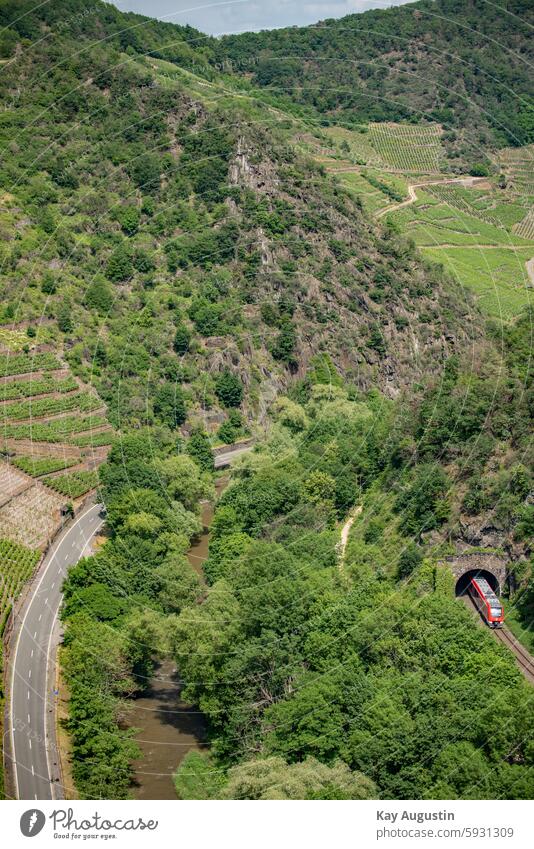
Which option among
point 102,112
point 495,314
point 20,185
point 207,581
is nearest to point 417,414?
point 207,581

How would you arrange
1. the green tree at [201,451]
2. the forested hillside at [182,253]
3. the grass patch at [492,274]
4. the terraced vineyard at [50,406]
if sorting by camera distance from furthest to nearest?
the grass patch at [492,274], the forested hillside at [182,253], the green tree at [201,451], the terraced vineyard at [50,406]

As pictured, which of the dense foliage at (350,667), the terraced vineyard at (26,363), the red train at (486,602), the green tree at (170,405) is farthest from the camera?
the green tree at (170,405)

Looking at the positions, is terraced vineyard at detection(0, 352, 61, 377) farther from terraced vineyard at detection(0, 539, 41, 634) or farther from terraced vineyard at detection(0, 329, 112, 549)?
terraced vineyard at detection(0, 539, 41, 634)

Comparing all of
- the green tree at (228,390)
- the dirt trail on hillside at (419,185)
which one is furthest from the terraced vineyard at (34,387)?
the dirt trail on hillside at (419,185)

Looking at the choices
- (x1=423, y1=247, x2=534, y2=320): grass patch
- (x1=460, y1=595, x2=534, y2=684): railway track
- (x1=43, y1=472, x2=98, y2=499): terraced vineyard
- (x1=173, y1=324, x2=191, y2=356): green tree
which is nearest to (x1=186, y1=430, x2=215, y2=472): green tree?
(x1=43, y1=472, x2=98, y2=499): terraced vineyard

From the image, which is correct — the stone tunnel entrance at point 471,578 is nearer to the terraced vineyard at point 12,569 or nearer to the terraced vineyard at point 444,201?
the terraced vineyard at point 12,569

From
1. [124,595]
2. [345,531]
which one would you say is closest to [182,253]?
[345,531]

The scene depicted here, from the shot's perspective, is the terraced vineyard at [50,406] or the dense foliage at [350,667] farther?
the terraced vineyard at [50,406]

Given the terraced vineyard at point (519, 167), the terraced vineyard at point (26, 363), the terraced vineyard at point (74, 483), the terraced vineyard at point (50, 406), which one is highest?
the terraced vineyard at point (519, 167)
